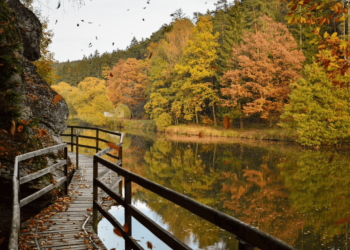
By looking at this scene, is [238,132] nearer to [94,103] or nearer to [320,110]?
[320,110]

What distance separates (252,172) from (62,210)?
443 inches

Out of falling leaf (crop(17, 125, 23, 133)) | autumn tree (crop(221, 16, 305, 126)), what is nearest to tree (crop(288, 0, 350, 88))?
falling leaf (crop(17, 125, 23, 133))

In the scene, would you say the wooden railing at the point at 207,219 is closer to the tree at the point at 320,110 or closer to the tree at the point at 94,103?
the tree at the point at 320,110

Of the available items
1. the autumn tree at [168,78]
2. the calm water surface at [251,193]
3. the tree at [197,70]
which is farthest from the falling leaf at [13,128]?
the autumn tree at [168,78]

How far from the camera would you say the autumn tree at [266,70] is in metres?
28.7

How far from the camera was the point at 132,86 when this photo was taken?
5112cm

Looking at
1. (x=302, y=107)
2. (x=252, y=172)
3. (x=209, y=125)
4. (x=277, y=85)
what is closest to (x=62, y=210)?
(x=252, y=172)

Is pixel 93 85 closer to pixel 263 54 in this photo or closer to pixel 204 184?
pixel 263 54

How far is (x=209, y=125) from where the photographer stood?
117 feet

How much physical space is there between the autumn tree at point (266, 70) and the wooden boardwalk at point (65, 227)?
25.2 metres

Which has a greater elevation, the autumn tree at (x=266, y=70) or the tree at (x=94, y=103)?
the autumn tree at (x=266, y=70)

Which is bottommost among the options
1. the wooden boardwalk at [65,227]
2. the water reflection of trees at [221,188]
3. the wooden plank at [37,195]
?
the water reflection of trees at [221,188]

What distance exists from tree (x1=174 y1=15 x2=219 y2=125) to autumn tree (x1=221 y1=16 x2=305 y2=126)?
2.76 meters

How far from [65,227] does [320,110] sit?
20.7 metres
